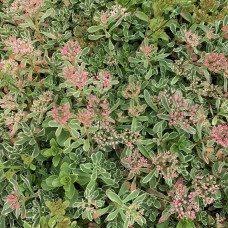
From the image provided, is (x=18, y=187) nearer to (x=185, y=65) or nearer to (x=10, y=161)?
(x=10, y=161)

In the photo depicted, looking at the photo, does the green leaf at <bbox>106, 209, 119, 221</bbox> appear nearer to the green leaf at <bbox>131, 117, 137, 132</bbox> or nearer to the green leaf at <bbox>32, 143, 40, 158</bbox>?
the green leaf at <bbox>131, 117, 137, 132</bbox>

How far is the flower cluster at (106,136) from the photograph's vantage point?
2.20 meters

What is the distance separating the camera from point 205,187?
2129 mm

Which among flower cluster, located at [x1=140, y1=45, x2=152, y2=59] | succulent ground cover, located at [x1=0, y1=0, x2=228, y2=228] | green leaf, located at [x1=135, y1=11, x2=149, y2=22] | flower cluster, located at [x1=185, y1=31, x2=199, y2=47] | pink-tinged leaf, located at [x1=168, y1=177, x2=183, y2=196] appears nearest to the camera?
succulent ground cover, located at [x1=0, y1=0, x2=228, y2=228]

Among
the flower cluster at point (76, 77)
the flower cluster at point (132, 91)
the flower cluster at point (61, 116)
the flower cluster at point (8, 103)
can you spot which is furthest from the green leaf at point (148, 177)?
the flower cluster at point (8, 103)

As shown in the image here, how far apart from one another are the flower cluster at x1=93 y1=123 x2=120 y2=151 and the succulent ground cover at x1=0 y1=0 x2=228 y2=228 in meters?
0.01

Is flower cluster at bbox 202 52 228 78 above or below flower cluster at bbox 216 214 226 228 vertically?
above

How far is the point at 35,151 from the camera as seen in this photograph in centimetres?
232

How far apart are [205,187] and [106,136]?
103cm

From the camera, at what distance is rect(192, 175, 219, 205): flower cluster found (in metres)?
2.13

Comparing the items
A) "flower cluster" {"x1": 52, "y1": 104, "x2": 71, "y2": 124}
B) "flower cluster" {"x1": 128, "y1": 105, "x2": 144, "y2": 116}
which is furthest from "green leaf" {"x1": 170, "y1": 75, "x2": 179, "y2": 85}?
"flower cluster" {"x1": 52, "y1": 104, "x2": 71, "y2": 124}

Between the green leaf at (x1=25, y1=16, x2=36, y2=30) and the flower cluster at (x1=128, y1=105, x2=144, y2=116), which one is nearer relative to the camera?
the flower cluster at (x1=128, y1=105, x2=144, y2=116)

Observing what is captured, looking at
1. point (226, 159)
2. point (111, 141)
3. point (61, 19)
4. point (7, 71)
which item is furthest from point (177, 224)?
point (61, 19)

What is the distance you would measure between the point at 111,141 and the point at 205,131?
1.00 meters
